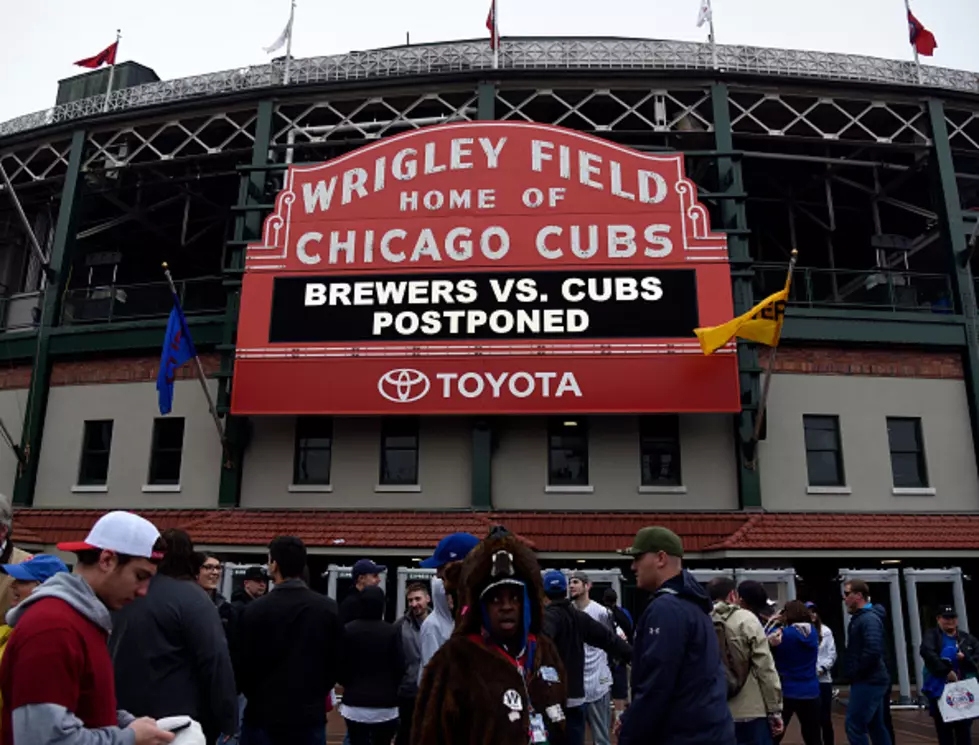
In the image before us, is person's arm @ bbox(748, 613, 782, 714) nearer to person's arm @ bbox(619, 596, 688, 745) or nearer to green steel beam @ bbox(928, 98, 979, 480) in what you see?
person's arm @ bbox(619, 596, 688, 745)

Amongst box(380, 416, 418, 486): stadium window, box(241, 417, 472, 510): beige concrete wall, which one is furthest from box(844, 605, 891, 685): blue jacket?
box(380, 416, 418, 486): stadium window

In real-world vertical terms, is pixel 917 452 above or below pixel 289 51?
below

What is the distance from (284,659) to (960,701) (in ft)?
23.8

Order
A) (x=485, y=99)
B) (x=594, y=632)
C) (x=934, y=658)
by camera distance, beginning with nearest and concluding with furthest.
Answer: (x=594, y=632), (x=934, y=658), (x=485, y=99)

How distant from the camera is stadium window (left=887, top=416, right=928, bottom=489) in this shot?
1742 centimetres

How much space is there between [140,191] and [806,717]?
22753 mm

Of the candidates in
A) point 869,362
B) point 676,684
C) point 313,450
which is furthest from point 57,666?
point 869,362

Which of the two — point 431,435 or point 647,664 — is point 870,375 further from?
point 647,664

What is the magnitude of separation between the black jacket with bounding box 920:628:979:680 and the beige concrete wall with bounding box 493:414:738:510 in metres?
7.89

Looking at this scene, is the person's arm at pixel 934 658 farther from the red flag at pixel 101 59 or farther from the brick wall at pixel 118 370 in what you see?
the red flag at pixel 101 59

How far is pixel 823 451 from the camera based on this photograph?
17.3 meters

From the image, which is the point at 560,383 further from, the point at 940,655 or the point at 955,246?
the point at 955,246

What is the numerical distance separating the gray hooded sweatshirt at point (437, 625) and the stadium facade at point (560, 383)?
9527mm

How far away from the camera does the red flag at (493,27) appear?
19.7 m
